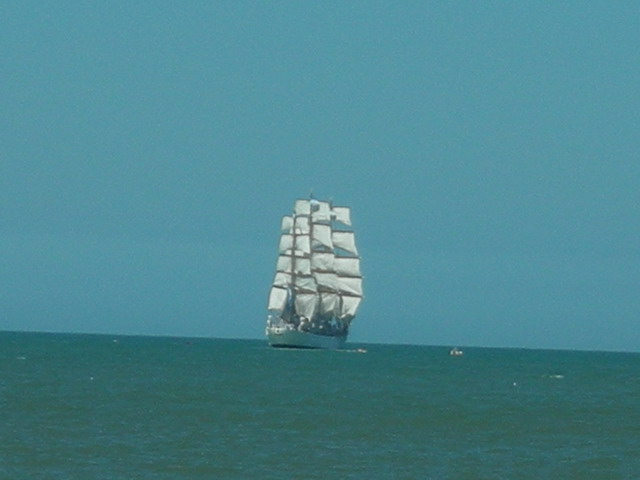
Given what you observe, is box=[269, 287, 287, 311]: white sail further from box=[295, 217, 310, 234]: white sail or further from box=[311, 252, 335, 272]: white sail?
box=[295, 217, 310, 234]: white sail

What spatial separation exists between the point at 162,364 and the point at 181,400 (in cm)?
5210

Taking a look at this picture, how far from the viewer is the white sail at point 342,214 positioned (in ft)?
537

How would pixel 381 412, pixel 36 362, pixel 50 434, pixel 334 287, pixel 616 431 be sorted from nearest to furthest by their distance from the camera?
pixel 50 434, pixel 616 431, pixel 381 412, pixel 36 362, pixel 334 287

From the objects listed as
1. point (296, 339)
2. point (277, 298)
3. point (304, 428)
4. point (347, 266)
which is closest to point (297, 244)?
point (277, 298)

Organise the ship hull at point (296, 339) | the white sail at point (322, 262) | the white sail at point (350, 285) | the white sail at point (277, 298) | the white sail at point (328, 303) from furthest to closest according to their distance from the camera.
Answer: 1. the white sail at point (350, 285)
2. the white sail at point (322, 262)
3. the white sail at point (328, 303)
4. the white sail at point (277, 298)
5. the ship hull at point (296, 339)

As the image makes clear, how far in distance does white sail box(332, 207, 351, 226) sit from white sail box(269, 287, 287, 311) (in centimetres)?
1347

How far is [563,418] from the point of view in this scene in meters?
65.1

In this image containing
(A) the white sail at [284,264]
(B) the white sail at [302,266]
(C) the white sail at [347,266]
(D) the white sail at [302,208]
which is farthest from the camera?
(D) the white sail at [302,208]

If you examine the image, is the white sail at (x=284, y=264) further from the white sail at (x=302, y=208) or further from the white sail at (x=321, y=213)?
the white sail at (x=321, y=213)

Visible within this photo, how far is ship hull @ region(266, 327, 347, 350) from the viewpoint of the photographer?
5935 inches

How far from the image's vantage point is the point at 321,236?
156m

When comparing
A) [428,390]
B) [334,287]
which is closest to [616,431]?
[428,390]

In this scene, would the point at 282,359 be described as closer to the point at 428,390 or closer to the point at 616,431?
the point at 428,390

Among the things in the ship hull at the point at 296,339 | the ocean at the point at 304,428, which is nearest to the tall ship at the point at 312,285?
the ship hull at the point at 296,339
